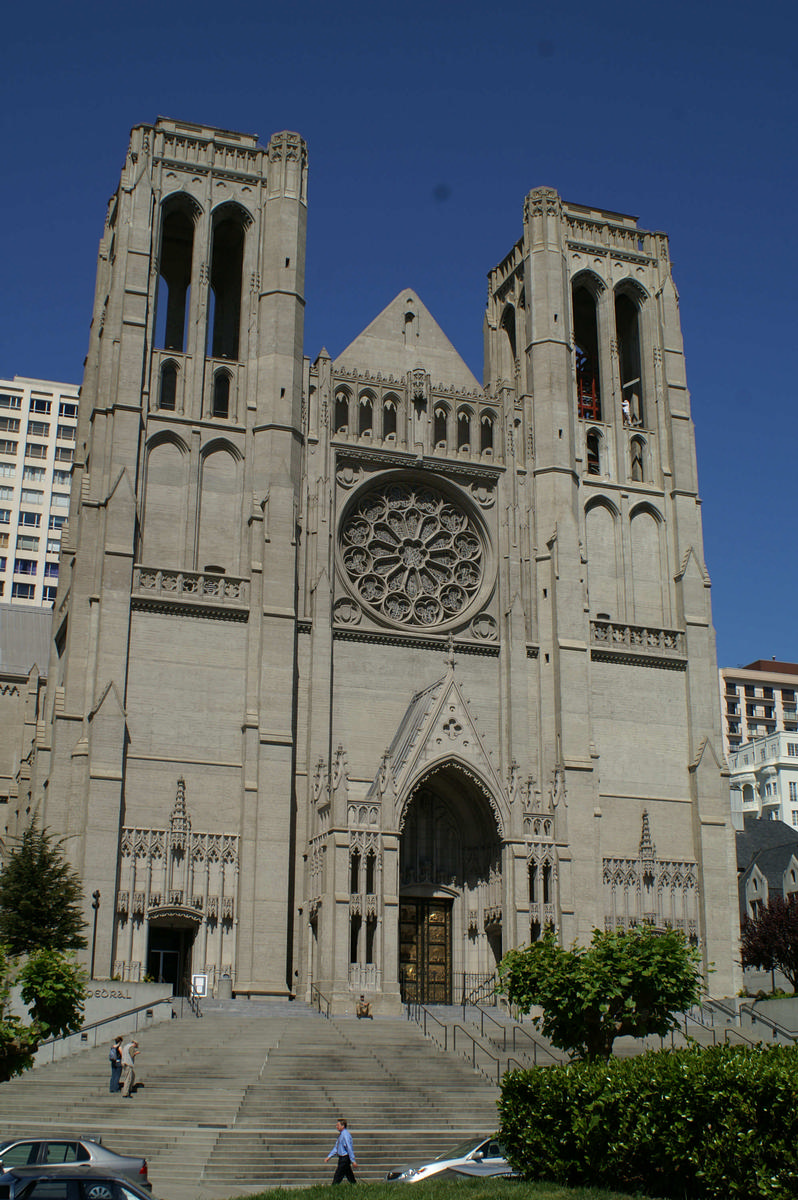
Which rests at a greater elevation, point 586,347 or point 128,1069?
point 586,347

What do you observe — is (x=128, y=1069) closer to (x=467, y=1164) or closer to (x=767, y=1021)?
(x=467, y=1164)

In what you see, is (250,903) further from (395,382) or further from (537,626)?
(395,382)

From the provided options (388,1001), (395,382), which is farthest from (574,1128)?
(395,382)

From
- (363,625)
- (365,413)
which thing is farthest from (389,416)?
(363,625)

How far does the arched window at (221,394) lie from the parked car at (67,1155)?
28928mm

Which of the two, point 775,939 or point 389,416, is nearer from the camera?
point 389,416

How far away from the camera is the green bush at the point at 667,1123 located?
1577cm

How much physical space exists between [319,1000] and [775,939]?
63.0 ft

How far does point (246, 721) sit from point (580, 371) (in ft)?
73.4

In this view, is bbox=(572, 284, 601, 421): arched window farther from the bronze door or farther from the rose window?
the bronze door

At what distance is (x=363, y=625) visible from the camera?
42.0m

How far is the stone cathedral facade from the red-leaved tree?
592 centimetres

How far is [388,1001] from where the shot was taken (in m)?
35.5

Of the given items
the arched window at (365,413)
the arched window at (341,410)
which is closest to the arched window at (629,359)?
the arched window at (365,413)
